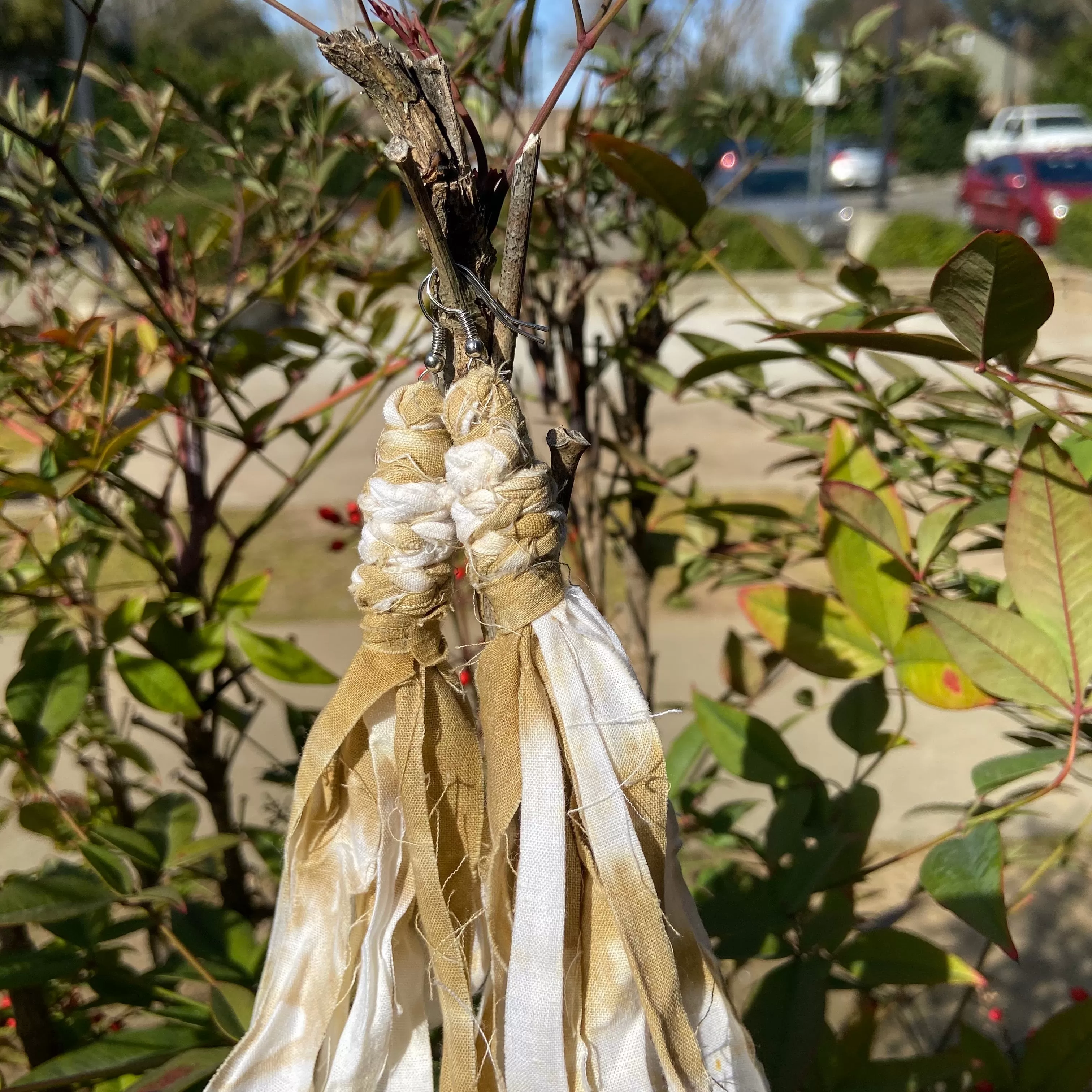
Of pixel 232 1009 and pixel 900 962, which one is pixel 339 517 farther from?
pixel 900 962

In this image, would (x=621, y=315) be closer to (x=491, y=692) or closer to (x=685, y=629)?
(x=491, y=692)

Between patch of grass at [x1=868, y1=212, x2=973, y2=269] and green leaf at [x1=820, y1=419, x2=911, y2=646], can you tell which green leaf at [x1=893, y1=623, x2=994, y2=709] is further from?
patch of grass at [x1=868, y1=212, x2=973, y2=269]

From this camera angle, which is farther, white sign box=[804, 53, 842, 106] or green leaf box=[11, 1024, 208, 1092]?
white sign box=[804, 53, 842, 106]

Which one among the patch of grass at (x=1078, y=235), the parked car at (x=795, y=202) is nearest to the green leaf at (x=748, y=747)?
the patch of grass at (x=1078, y=235)

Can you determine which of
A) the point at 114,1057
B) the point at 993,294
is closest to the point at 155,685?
the point at 114,1057

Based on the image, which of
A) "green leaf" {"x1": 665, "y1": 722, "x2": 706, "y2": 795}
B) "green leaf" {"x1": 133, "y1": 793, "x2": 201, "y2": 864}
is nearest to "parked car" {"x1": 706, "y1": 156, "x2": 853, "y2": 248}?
"green leaf" {"x1": 665, "y1": 722, "x2": 706, "y2": 795}

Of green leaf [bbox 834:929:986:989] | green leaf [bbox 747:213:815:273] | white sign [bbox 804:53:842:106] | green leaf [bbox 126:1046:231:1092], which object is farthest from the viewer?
white sign [bbox 804:53:842:106]
